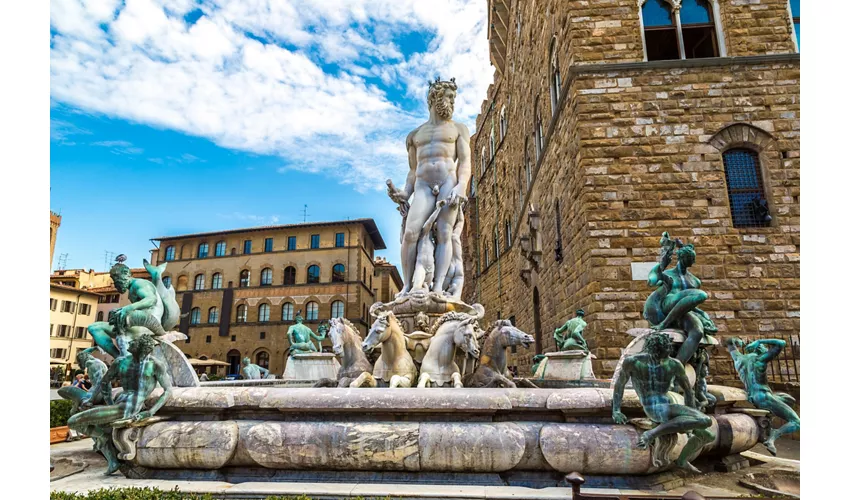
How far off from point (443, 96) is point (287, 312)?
115ft

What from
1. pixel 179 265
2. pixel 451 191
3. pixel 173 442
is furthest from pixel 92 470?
pixel 179 265

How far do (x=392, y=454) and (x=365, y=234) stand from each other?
40347 mm

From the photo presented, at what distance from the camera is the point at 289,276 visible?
132 ft

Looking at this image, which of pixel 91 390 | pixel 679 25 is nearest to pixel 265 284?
pixel 679 25

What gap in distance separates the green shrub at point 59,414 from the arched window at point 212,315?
1345 inches

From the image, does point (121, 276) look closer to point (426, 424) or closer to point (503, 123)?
point (426, 424)

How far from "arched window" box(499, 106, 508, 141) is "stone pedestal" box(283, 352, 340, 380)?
20.5 metres

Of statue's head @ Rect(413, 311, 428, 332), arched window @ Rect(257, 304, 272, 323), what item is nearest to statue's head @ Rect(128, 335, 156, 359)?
statue's head @ Rect(413, 311, 428, 332)

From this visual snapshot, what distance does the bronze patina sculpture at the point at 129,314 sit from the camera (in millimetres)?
4188

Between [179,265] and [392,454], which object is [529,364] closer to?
[392,454]

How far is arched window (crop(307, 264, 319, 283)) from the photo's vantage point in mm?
40000

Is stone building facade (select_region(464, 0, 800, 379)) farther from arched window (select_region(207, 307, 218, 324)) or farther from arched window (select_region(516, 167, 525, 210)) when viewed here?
arched window (select_region(207, 307, 218, 324))

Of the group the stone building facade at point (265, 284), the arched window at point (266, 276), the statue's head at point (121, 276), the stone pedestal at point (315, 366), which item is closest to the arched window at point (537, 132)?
the stone pedestal at point (315, 366)

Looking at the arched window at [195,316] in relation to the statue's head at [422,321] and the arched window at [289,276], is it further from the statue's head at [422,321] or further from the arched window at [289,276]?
the statue's head at [422,321]
